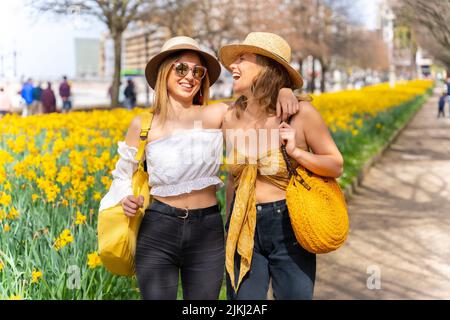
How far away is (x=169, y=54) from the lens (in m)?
2.57

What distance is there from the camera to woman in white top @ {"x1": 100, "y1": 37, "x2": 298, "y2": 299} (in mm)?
2416

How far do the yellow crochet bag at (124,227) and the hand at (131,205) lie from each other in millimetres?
46

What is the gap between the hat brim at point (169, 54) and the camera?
8.27 feet

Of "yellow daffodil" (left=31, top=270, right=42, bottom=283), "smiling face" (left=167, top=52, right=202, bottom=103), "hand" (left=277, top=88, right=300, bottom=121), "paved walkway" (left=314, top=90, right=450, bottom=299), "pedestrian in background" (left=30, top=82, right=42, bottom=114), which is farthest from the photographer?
"pedestrian in background" (left=30, top=82, right=42, bottom=114)

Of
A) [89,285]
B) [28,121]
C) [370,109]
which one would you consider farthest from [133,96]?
[89,285]

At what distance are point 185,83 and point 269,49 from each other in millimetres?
373

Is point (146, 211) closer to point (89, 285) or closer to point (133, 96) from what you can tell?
point (89, 285)

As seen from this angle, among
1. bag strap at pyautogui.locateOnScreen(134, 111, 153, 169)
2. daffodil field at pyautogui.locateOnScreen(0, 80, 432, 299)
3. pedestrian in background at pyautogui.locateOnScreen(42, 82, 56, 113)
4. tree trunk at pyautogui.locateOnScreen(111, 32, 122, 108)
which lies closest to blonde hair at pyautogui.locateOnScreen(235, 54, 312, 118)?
bag strap at pyautogui.locateOnScreen(134, 111, 153, 169)

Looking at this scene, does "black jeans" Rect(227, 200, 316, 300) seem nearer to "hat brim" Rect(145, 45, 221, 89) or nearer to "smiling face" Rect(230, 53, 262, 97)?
"smiling face" Rect(230, 53, 262, 97)

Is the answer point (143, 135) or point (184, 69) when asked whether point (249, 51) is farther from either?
point (143, 135)

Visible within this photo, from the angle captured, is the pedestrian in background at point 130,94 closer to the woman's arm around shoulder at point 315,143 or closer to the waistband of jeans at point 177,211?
the waistband of jeans at point 177,211

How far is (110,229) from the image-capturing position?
97.7 inches

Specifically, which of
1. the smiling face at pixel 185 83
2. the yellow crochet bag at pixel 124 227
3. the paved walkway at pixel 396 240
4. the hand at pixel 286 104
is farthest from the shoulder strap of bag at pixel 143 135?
the paved walkway at pixel 396 240

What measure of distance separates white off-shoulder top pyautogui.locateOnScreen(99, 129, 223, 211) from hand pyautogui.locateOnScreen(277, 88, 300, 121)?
0.27 metres
